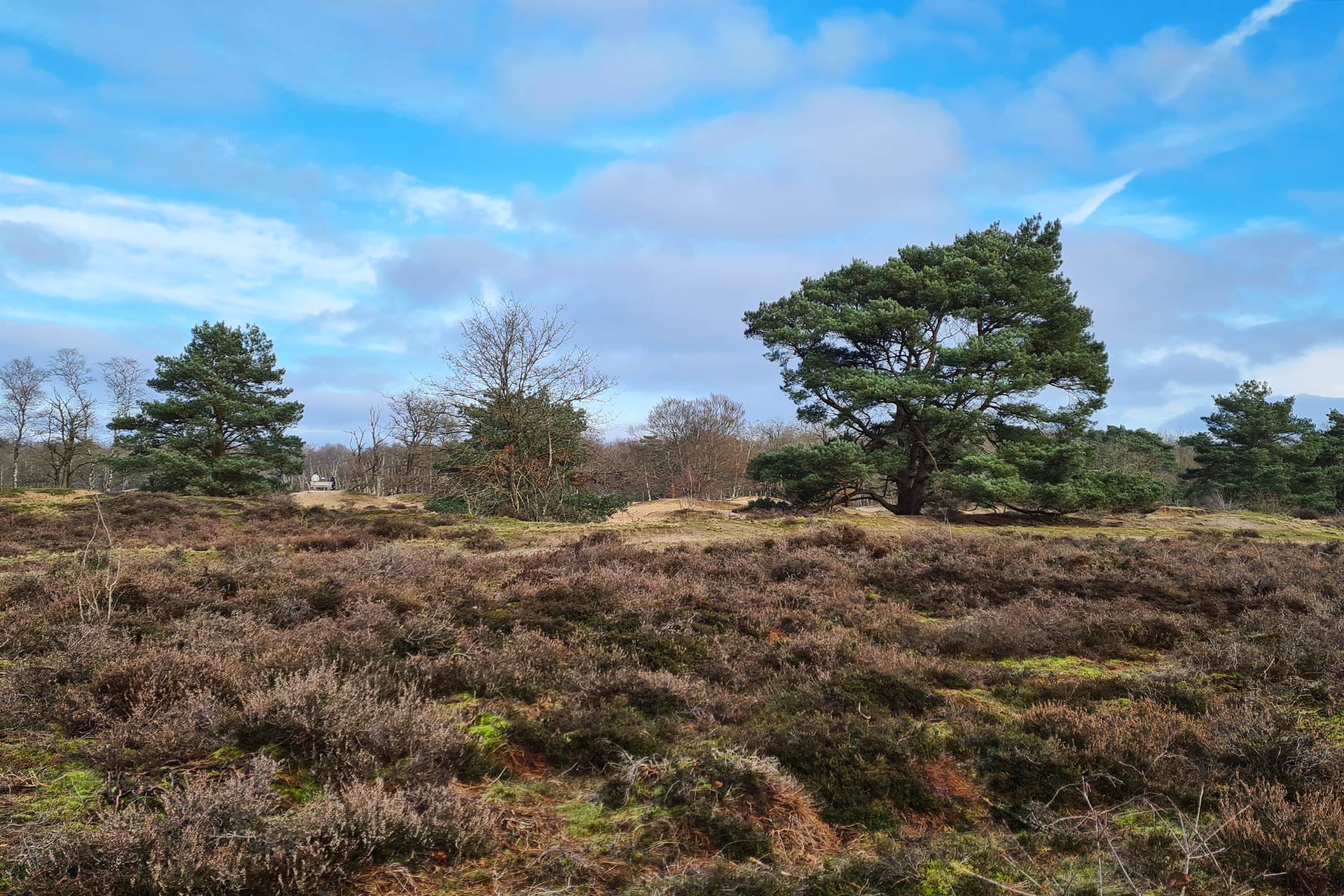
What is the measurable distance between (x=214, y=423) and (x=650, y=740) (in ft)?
112

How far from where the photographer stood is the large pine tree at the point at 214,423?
28.9m

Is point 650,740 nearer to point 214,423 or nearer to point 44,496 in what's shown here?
point 44,496

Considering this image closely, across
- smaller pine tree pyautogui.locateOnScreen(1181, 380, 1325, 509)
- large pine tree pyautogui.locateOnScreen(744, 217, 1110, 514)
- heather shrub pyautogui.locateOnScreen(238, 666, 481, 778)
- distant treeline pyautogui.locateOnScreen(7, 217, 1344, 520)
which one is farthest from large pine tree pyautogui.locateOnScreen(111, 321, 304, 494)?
smaller pine tree pyautogui.locateOnScreen(1181, 380, 1325, 509)

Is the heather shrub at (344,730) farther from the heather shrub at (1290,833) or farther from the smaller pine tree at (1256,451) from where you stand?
the smaller pine tree at (1256,451)

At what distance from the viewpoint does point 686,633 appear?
5699 mm

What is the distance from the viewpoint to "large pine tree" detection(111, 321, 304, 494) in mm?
28922

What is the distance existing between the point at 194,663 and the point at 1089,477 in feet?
76.5

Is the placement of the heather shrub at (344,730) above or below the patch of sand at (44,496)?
below

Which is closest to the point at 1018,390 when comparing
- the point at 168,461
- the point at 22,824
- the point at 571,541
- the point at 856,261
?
the point at 856,261

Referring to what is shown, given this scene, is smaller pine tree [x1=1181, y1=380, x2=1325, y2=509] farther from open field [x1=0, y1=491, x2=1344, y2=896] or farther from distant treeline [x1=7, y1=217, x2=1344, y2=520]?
open field [x1=0, y1=491, x2=1344, y2=896]

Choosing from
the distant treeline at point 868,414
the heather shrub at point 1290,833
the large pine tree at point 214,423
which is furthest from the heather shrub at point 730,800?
the large pine tree at point 214,423

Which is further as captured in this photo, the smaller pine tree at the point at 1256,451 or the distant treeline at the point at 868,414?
the smaller pine tree at the point at 1256,451

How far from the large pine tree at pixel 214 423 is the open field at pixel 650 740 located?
26.5 meters

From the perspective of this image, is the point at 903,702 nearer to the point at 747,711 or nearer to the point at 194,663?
the point at 747,711
